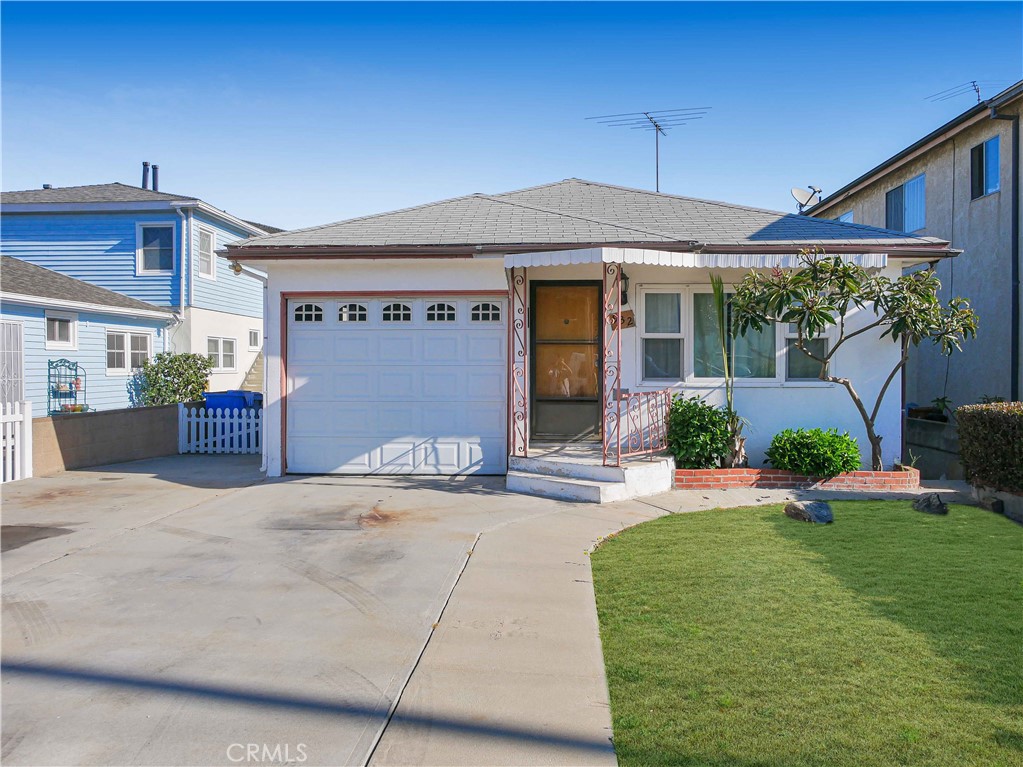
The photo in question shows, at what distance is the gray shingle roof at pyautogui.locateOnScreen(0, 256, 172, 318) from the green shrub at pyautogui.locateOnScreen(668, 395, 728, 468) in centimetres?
1261

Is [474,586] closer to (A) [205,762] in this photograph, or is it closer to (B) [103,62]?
(A) [205,762]

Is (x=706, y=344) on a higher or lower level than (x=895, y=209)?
lower

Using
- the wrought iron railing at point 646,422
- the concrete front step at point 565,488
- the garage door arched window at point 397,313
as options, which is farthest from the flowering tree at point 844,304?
the garage door arched window at point 397,313

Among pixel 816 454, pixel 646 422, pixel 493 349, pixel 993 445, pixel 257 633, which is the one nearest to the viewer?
pixel 257 633

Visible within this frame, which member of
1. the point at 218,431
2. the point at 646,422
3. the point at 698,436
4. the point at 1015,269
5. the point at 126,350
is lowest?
the point at 218,431

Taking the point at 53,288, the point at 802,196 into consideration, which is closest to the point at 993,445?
the point at 802,196

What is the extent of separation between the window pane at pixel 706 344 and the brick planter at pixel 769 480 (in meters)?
1.60

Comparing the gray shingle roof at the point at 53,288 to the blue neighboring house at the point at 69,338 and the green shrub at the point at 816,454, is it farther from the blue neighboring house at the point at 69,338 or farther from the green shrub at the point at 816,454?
the green shrub at the point at 816,454

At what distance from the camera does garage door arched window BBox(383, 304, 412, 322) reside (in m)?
10.4

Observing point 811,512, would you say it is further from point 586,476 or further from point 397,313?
point 397,313

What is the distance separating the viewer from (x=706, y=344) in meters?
10.2

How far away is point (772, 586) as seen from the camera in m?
5.20

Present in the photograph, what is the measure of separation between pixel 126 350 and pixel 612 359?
13.0 meters

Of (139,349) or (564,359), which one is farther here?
(139,349)
